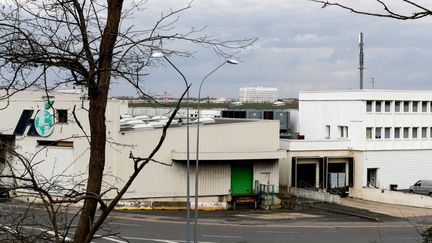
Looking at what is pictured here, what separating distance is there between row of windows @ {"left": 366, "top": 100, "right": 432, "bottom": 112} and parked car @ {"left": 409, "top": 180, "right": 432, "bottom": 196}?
625 cm

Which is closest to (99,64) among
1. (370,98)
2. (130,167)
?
(130,167)

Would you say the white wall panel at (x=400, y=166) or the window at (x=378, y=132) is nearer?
the white wall panel at (x=400, y=166)

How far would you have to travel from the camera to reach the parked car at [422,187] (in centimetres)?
4975

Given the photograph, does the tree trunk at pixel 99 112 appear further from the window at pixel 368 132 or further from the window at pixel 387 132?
the window at pixel 387 132

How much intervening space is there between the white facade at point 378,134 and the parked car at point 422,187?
1997 mm

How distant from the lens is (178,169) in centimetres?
4253

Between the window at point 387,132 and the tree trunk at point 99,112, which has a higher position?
the tree trunk at point 99,112

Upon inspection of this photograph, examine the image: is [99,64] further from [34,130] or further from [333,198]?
[333,198]

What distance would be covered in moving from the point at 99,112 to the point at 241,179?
40.3 m

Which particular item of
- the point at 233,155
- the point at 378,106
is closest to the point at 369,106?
the point at 378,106

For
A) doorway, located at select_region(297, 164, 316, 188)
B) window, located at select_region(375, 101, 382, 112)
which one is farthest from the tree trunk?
window, located at select_region(375, 101, 382, 112)

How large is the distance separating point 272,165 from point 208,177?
17.6 ft

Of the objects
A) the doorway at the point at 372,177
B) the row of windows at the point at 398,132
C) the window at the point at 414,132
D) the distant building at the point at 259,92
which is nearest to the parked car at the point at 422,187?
the doorway at the point at 372,177

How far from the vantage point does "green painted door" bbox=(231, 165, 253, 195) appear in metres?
44.4
